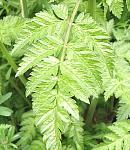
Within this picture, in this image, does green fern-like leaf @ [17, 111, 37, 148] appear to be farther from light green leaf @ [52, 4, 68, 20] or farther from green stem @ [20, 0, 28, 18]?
light green leaf @ [52, 4, 68, 20]

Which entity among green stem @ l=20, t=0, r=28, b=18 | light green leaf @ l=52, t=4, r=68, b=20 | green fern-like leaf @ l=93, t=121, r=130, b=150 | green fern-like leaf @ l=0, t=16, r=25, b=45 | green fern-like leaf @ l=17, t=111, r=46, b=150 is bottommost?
green fern-like leaf @ l=17, t=111, r=46, b=150

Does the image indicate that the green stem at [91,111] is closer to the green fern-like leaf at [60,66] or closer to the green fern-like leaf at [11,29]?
the green fern-like leaf at [11,29]

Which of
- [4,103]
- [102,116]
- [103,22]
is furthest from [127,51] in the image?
[4,103]

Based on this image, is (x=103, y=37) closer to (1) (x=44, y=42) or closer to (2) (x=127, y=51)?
(1) (x=44, y=42)

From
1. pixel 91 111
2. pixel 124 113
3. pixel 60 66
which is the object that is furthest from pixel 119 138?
pixel 60 66

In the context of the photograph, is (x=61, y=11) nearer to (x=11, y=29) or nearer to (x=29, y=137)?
(x=11, y=29)

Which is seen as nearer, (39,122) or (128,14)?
(39,122)

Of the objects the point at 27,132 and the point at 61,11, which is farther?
the point at 27,132

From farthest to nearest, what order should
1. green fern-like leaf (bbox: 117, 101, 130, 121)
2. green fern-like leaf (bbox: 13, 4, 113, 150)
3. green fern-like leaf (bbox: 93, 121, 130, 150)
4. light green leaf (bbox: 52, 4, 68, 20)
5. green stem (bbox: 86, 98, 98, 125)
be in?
green stem (bbox: 86, 98, 98, 125), green fern-like leaf (bbox: 117, 101, 130, 121), green fern-like leaf (bbox: 93, 121, 130, 150), light green leaf (bbox: 52, 4, 68, 20), green fern-like leaf (bbox: 13, 4, 113, 150)

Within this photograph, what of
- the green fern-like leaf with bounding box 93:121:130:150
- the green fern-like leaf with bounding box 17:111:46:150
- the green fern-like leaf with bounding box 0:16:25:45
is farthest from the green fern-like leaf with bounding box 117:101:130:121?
the green fern-like leaf with bounding box 0:16:25:45
